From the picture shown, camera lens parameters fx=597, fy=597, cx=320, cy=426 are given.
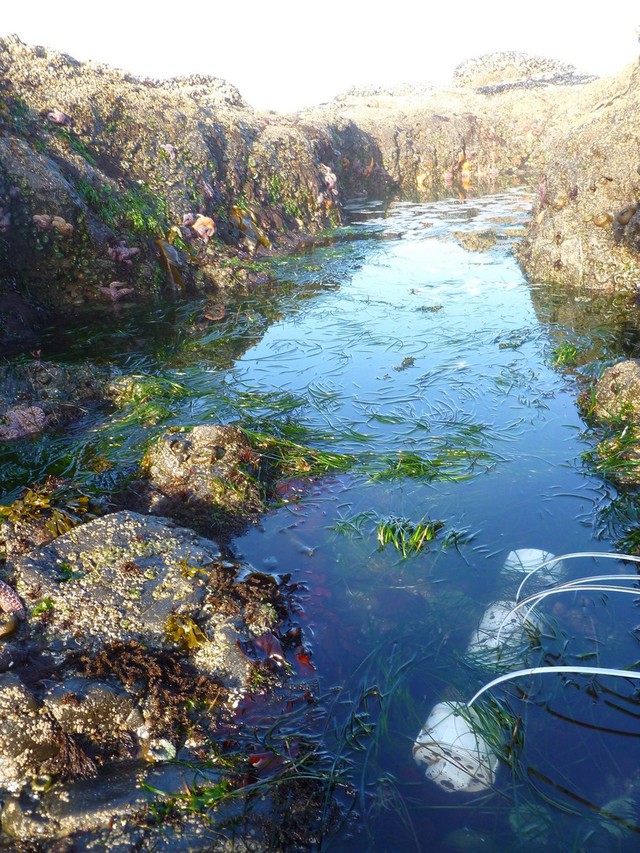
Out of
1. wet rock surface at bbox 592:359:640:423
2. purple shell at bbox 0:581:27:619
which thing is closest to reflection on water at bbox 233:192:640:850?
wet rock surface at bbox 592:359:640:423

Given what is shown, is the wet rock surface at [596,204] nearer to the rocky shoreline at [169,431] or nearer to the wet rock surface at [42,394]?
the rocky shoreline at [169,431]

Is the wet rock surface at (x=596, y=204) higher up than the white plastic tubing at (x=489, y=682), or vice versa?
the wet rock surface at (x=596, y=204)

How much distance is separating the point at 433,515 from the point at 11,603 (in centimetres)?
267

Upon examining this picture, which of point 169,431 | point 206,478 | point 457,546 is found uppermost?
point 169,431

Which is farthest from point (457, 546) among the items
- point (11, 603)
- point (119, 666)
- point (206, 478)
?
point (11, 603)

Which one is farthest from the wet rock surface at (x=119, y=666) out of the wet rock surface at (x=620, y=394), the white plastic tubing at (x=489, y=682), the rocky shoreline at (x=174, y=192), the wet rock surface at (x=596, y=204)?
the wet rock surface at (x=596, y=204)

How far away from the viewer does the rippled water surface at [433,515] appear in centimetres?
246

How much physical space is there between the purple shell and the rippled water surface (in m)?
1.39

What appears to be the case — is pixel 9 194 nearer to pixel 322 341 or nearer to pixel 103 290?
pixel 103 290

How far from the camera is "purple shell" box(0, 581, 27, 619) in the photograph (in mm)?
3070

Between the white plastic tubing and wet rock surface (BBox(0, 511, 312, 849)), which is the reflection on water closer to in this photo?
the white plastic tubing

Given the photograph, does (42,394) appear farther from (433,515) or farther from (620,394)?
(620,394)

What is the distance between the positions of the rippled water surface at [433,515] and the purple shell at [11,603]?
4.55 ft

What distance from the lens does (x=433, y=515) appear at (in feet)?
13.8
